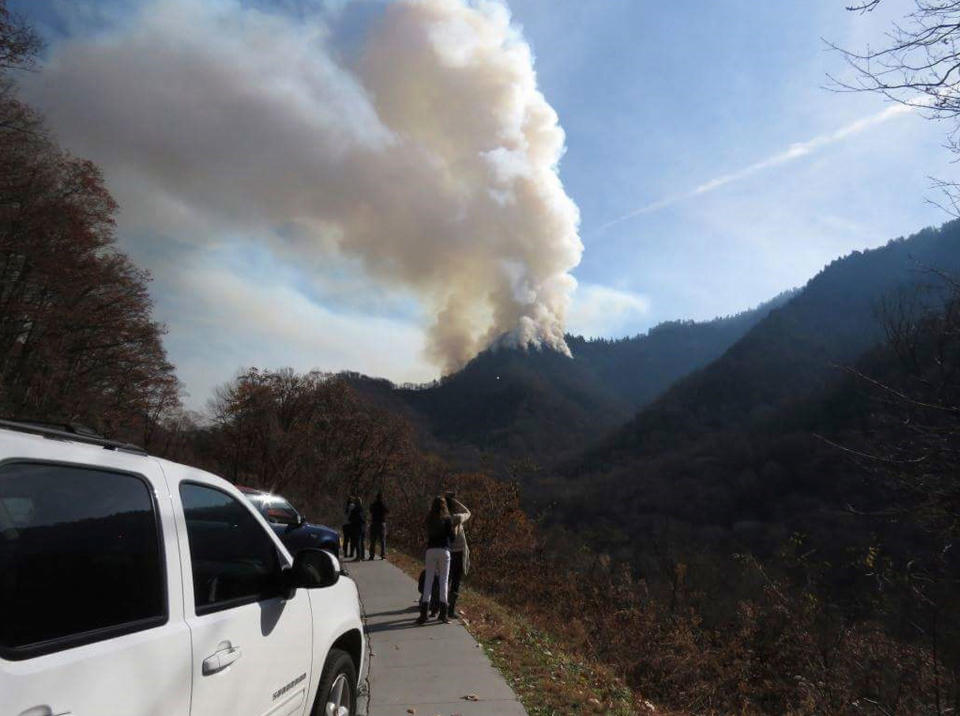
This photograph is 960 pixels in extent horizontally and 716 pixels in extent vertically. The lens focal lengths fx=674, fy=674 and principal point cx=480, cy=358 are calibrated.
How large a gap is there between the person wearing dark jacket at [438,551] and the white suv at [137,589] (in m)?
5.19

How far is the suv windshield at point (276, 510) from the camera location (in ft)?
41.4

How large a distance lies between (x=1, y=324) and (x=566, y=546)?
24.6m

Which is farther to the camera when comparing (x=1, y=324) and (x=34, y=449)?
(x=1, y=324)

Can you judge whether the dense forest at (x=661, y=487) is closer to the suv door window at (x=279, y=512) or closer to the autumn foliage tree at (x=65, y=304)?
the autumn foliage tree at (x=65, y=304)

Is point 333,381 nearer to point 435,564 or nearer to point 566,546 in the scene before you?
point 566,546

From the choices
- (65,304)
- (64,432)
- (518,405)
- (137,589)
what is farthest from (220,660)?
(518,405)

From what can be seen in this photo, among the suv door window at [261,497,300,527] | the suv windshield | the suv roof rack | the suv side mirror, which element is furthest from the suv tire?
the suv door window at [261,497,300,527]

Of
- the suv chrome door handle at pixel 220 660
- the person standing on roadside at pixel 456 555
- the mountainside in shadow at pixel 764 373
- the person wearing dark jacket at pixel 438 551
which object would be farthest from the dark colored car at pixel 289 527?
the mountainside in shadow at pixel 764 373

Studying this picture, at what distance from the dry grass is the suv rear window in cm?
412

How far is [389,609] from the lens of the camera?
9.76 meters

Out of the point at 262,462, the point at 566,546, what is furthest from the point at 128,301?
the point at 566,546

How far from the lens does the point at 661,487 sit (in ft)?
253

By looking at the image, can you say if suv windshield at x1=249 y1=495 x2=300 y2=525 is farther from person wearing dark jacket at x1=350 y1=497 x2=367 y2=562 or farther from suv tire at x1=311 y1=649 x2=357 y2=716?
suv tire at x1=311 y1=649 x2=357 y2=716

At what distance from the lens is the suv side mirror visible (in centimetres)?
306
